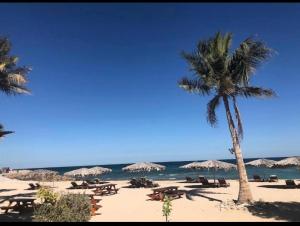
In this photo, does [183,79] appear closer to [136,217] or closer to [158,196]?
[158,196]

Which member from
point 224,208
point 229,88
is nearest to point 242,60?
point 229,88

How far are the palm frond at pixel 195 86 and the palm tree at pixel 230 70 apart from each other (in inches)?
7.8

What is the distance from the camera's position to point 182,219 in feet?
43.8

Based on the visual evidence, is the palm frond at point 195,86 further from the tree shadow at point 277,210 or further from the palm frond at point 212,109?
the tree shadow at point 277,210

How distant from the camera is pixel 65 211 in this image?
11156 millimetres

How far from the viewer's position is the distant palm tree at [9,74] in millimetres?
20703

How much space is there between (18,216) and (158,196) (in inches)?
312

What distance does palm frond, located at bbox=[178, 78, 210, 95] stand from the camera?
18.6 metres

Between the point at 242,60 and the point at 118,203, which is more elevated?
the point at 242,60

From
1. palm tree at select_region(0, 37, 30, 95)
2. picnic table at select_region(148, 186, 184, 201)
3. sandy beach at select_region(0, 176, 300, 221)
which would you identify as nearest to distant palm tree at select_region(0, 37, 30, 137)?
palm tree at select_region(0, 37, 30, 95)

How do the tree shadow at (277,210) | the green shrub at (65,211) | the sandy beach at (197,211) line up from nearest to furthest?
1. the green shrub at (65,211)
2. the tree shadow at (277,210)
3. the sandy beach at (197,211)

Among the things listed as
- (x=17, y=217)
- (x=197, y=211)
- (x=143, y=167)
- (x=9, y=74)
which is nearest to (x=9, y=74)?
(x=9, y=74)

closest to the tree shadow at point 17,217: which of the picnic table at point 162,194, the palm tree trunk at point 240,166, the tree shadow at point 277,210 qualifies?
the picnic table at point 162,194

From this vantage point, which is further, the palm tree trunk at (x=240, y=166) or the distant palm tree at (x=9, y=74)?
the distant palm tree at (x=9, y=74)
